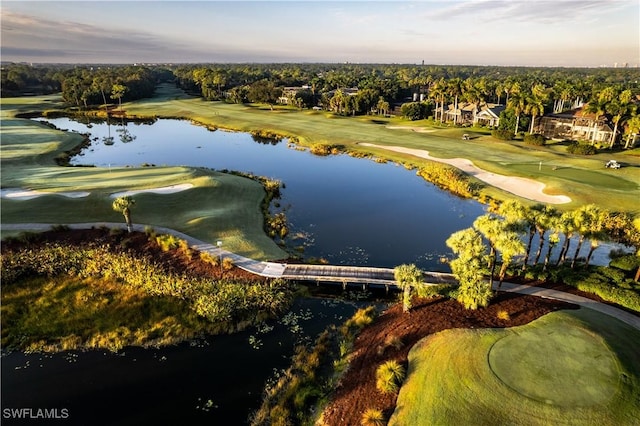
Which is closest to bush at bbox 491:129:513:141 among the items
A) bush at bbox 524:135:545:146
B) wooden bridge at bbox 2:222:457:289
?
bush at bbox 524:135:545:146

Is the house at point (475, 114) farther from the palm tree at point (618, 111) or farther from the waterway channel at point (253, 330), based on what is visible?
the waterway channel at point (253, 330)

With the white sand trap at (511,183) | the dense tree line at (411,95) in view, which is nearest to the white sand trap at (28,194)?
the white sand trap at (511,183)

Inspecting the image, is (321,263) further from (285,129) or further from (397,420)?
(285,129)

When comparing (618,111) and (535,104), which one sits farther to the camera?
(535,104)

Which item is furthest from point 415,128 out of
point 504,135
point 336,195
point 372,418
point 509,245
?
point 372,418

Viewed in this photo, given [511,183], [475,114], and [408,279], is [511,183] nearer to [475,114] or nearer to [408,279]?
[408,279]
